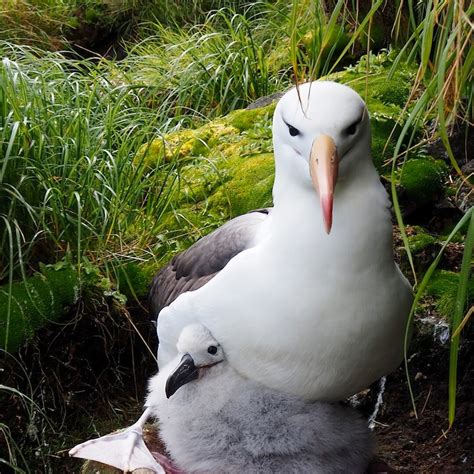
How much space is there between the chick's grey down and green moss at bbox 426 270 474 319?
0.59 m

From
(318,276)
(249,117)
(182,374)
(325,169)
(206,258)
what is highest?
(325,169)

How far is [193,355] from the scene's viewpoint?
2516mm

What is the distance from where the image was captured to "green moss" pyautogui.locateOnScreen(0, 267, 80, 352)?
3.26 meters

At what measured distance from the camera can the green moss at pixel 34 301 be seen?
10.7ft

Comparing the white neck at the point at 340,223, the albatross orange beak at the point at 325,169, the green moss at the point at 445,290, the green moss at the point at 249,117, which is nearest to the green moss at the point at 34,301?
the white neck at the point at 340,223

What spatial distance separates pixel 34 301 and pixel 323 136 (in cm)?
150

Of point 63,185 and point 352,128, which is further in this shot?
point 63,185

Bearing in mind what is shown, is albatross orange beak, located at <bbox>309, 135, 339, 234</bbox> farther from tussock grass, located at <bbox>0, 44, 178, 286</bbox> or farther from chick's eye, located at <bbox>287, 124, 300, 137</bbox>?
tussock grass, located at <bbox>0, 44, 178, 286</bbox>

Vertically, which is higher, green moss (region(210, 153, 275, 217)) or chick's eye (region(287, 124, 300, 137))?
chick's eye (region(287, 124, 300, 137))

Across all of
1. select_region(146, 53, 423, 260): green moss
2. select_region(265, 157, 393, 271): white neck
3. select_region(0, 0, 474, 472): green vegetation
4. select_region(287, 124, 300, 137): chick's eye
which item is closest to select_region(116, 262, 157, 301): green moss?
select_region(0, 0, 474, 472): green vegetation

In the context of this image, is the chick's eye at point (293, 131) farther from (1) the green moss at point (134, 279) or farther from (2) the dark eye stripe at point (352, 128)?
(1) the green moss at point (134, 279)

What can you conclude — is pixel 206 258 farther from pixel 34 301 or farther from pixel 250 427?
pixel 34 301

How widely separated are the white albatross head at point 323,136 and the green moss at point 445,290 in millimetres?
825

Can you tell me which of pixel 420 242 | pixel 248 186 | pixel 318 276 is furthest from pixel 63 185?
pixel 318 276
